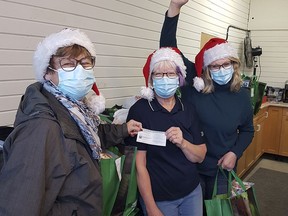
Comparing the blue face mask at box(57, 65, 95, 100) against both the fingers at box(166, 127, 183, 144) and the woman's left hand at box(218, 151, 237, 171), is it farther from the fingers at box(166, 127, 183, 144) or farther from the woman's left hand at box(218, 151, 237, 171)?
the woman's left hand at box(218, 151, 237, 171)

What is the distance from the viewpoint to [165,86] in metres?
1.62

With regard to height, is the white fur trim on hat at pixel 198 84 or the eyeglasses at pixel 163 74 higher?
the eyeglasses at pixel 163 74

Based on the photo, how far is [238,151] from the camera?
1.91 m

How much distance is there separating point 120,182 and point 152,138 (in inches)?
11.5

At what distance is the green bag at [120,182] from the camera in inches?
53.2

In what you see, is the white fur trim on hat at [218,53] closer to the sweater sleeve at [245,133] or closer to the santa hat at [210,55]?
the santa hat at [210,55]

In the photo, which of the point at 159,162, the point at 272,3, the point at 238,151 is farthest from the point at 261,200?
the point at 272,3

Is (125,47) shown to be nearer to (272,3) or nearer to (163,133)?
(163,133)

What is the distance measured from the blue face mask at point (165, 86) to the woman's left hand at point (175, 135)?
236 millimetres

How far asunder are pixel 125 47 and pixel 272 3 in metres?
4.02

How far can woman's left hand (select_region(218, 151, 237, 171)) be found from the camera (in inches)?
71.5

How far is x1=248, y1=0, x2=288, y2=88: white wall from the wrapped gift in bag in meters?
4.21

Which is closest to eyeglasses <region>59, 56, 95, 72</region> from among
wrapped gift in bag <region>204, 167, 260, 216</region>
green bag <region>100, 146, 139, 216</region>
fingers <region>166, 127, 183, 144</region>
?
green bag <region>100, 146, 139, 216</region>

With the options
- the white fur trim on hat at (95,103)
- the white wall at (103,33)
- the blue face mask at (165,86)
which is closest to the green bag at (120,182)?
the white fur trim on hat at (95,103)
